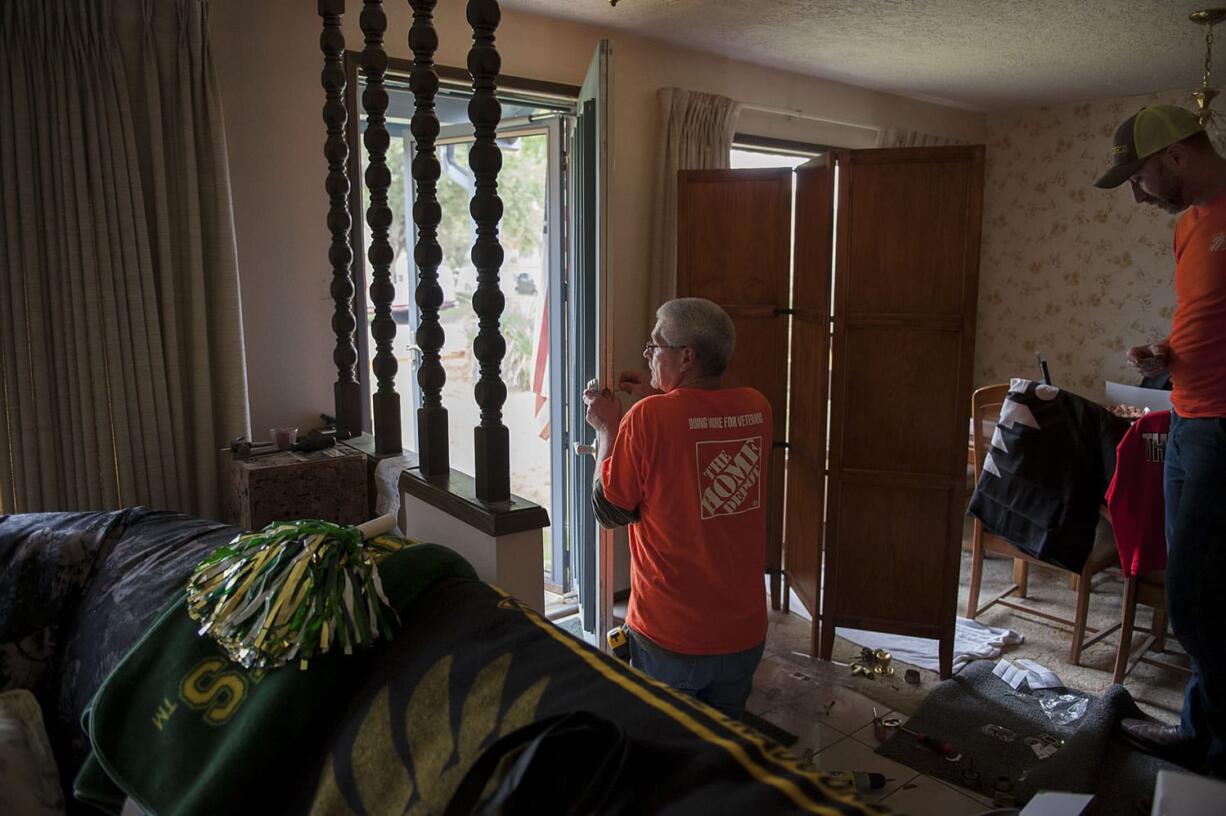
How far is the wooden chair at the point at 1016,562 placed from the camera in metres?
3.07

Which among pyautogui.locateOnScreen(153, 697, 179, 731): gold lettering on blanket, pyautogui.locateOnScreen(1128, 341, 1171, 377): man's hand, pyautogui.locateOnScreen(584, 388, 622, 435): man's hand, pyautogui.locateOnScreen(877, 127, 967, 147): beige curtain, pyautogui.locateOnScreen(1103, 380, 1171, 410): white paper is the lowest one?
pyautogui.locateOnScreen(153, 697, 179, 731): gold lettering on blanket

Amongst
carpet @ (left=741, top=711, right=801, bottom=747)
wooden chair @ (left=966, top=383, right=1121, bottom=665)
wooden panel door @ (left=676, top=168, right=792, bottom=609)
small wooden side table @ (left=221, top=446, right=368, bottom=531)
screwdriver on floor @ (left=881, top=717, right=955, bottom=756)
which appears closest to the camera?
small wooden side table @ (left=221, top=446, right=368, bottom=531)

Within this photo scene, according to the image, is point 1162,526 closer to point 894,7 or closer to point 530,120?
point 894,7

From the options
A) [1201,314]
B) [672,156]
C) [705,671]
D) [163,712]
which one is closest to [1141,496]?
[1201,314]

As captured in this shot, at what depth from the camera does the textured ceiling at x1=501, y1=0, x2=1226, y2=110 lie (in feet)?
10.5

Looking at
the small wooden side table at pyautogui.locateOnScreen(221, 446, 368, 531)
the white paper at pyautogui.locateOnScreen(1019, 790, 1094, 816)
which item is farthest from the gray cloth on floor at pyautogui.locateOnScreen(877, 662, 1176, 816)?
the small wooden side table at pyautogui.locateOnScreen(221, 446, 368, 531)

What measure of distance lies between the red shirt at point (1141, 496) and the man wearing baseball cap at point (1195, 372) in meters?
0.45

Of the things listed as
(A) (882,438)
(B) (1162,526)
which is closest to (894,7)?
(A) (882,438)

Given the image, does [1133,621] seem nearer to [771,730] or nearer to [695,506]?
[771,730]

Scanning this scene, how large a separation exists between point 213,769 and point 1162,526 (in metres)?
2.92

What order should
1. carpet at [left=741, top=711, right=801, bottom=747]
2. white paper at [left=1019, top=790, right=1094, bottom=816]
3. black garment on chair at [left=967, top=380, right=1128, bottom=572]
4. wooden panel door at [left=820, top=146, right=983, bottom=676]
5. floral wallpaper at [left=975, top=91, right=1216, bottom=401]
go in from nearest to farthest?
white paper at [left=1019, top=790, right=1094, bottom=816], carpet at [left=741, top=711, right=801, bottom=747], wooden panel door at [left=820, top=146, right=983, bottom=676], black garment on chair at [left=967, top=380, right=1128, bottom=572], floral wallpaper at [left=975, top=91, right=1216, bottom=401]

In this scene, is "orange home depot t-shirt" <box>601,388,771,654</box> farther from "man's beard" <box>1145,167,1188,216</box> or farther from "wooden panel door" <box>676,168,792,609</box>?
"wooden panel door" <box>676,168,792,609</box>

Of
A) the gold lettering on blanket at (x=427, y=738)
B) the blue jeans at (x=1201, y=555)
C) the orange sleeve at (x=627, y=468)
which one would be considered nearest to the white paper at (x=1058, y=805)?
the gold lettering on blanket at (x=427, y=738)

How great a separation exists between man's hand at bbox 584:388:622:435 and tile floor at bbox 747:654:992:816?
1140 mm
